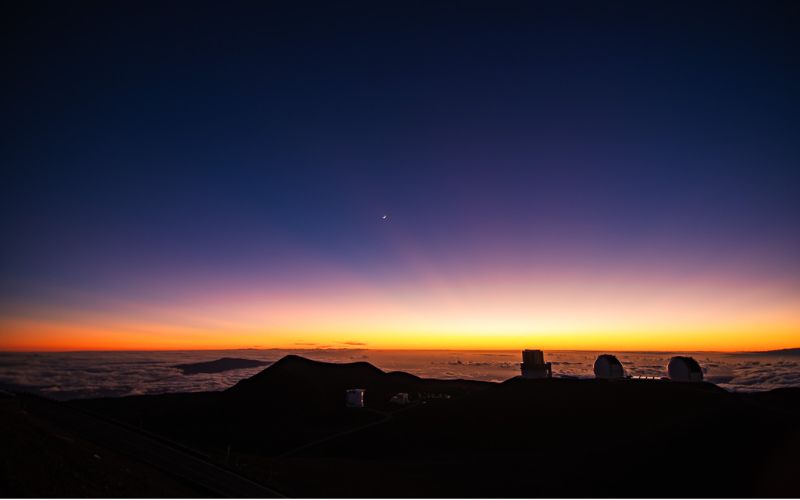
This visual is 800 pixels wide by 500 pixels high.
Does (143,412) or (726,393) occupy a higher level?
(726,393)

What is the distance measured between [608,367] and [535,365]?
1059cm

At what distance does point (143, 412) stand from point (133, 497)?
8566 centimetres

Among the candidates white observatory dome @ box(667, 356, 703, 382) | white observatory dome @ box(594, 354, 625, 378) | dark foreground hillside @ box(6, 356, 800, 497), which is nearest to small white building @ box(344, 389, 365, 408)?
dark foreground hillside @ box(6, 356, 800, 497)

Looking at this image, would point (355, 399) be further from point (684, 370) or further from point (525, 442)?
point (684, 370)

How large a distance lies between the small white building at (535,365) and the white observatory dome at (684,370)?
1688 centimetres

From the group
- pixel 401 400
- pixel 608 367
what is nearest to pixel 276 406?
pixel 401 400

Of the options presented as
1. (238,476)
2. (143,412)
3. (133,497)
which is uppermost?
(133,497)

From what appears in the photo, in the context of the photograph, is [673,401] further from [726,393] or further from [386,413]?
[386,413]

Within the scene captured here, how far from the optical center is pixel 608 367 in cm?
6644

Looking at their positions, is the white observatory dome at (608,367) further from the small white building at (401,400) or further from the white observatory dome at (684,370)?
the small white building at (401,400)

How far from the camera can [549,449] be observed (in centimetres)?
4612

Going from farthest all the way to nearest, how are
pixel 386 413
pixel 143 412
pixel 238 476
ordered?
pixel 143 412, pixel 386 413, pixel 238 476

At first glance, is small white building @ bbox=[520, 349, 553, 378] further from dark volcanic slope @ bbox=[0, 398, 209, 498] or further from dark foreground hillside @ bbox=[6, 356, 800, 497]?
dark volcanic slope @ bbox=[0, 398, 209, 498]

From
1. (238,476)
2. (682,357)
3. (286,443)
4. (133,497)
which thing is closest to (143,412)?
(286,443)
